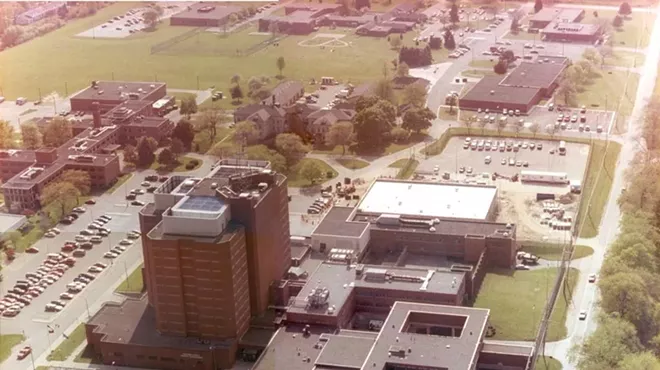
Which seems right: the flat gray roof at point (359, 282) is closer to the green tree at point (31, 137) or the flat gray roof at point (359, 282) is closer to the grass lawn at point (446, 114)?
the grass lawn at point (446, 114)

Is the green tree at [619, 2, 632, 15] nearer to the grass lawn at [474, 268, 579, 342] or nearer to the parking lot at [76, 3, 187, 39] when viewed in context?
the parking lot at [76, 3, 187, 39]

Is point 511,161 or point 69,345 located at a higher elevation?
point 511,161

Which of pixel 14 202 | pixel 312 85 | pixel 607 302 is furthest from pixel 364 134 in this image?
pixel 607 302

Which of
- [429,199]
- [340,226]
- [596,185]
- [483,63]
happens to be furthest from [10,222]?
[483,63]

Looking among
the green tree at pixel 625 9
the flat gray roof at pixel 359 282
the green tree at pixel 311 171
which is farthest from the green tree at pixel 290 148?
the green tree at pixel 625 9

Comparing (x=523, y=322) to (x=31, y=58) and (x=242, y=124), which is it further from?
(x=31, y=58)

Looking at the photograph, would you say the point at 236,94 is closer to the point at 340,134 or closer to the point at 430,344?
the point at 340,134

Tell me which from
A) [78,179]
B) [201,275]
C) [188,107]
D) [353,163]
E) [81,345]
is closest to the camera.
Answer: [201,275]
